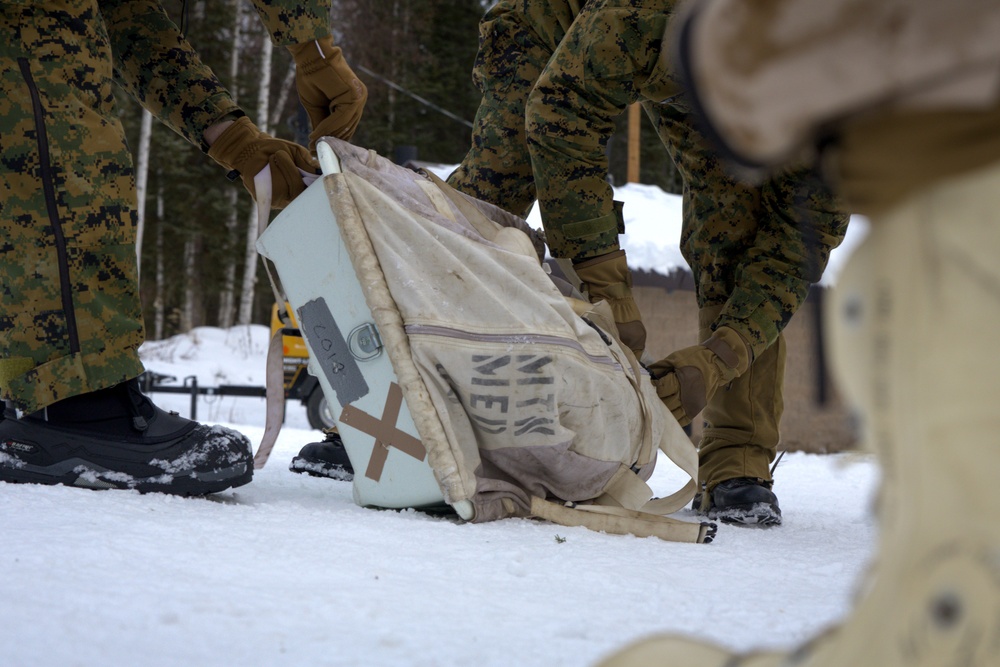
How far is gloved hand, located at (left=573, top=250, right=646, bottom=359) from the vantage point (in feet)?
6.26

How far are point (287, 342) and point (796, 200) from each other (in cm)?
516

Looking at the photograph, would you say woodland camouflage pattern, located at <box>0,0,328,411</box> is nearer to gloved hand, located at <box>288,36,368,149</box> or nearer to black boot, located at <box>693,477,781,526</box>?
gloved hand, located at <box>288,36,368,149</box>

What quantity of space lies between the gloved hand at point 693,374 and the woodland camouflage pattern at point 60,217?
106 centimetres

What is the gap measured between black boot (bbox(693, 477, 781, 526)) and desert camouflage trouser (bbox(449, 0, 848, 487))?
0.05 meters

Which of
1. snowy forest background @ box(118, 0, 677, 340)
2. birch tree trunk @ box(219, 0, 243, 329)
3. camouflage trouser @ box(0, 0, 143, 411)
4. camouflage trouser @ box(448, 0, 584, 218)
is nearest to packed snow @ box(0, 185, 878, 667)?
camouflage trouser @ box(0, 0, 143, 411)

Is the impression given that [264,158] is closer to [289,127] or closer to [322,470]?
[322,470]

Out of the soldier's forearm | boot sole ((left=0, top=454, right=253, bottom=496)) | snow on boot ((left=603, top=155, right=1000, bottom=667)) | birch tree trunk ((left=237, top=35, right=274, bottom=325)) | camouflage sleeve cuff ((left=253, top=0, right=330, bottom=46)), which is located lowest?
boot sole ((left=0, top=454, right=253, bottom=496))

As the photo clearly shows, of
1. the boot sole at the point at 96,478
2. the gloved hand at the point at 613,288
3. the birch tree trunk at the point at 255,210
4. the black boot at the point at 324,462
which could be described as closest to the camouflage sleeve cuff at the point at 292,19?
the gloved hand at the point at 613,288

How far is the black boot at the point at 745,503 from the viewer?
6.31 ft

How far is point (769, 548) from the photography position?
1518 millimetres

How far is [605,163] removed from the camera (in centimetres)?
190

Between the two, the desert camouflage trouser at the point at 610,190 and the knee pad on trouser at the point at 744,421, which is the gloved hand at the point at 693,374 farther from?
the knee pad on trouser at the point at 744,421

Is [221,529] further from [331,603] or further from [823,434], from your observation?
[823,434]

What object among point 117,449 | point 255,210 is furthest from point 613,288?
point 255,210
